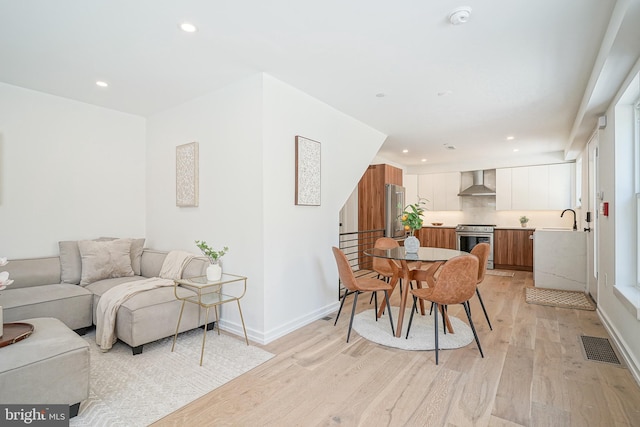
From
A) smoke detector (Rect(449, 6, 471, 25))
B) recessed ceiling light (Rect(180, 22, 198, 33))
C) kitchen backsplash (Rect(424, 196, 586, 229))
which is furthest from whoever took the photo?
kitchen backsplash (Rect(424, 196, 586, 229))

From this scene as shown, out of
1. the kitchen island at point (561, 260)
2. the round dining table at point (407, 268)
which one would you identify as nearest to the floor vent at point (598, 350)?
the round dining table at point (407, 268)

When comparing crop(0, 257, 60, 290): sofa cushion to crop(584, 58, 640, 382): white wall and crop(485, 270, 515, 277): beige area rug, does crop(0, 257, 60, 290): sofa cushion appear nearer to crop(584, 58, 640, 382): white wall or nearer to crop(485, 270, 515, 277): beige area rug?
crop(584, 58, 640, 382): white wall

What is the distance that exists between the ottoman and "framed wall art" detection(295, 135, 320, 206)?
85.5 inches

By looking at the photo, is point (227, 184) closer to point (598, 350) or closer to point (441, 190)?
point (598, 350)

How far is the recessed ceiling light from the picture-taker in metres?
2.24

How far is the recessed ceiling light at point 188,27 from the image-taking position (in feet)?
7.36

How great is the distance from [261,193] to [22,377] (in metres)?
2.00

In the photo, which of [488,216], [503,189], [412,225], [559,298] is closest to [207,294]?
[412,225]

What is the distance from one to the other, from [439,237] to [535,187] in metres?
2.28

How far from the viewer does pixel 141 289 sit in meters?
2.91

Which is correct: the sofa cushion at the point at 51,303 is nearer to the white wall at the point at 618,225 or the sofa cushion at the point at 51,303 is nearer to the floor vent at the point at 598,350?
the floor vent at the point at 598,350

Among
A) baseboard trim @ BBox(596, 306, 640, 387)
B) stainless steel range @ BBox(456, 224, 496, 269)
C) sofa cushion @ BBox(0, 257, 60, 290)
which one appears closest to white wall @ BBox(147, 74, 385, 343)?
sofa cushion @ BBox(0, 257, 60, 290)

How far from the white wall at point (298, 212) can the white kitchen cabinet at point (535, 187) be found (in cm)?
472

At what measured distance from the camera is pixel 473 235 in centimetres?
716
